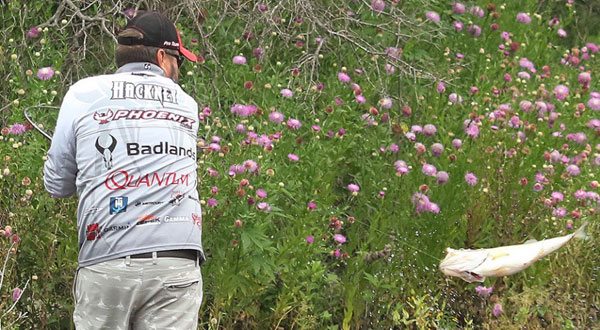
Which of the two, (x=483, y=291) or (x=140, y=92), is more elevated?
(x=140, y=92)

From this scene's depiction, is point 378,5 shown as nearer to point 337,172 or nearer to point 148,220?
point 337,172

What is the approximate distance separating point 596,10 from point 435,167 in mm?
4788

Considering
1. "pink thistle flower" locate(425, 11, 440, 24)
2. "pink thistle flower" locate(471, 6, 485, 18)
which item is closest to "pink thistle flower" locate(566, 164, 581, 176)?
"pink thistle flower" locate(425, 11, 440, 24)

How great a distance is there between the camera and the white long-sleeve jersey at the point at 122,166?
2.91m

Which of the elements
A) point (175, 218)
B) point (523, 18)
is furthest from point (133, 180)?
point (523, 18)

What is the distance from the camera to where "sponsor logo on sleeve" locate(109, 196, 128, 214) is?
291cm

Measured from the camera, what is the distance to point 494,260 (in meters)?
4.44

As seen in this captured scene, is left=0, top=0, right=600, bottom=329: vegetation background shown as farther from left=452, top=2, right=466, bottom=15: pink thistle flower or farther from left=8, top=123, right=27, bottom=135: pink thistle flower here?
left=452, top=2, right=466, bottom=15: pink thistle flower

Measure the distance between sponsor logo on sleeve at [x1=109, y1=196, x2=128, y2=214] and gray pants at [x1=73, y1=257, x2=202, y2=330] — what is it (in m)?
0.14

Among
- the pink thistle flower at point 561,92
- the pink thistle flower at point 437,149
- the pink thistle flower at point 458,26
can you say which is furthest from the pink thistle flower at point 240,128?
the pink thistle flower at point 458,26

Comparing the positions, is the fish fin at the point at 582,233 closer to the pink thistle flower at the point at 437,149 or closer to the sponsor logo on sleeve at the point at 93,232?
the pink thistle flower at the point at 437,149

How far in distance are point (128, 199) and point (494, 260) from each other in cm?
205

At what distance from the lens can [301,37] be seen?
18.9ft

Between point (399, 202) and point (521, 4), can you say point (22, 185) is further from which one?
point (521, 4)
